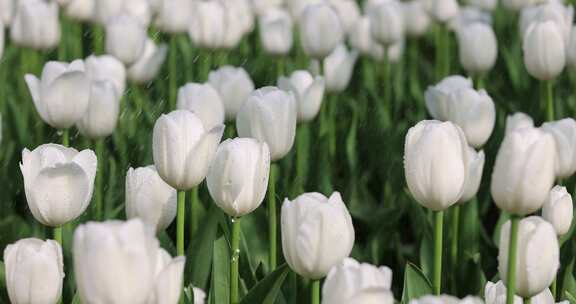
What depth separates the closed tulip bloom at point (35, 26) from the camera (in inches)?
142

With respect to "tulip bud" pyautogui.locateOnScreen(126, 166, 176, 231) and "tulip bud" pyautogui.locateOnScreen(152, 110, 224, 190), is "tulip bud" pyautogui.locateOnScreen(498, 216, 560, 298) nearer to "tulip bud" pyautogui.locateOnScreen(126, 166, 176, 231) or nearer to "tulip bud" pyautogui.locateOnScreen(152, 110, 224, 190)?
"tulip bud" pyautogui.locateOnScreen(152, 110, 224, 190)

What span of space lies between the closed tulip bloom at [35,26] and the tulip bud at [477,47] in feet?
4.35

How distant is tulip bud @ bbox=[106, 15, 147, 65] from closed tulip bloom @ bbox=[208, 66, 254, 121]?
604 millimetres

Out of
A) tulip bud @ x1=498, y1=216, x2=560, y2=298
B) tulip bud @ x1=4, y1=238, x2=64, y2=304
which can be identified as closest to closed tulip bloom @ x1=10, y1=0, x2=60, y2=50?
tulip bud @ x1=4, y1=238, x2=64, y2=304

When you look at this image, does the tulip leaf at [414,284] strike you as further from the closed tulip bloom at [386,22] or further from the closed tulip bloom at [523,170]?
the closed tulip bloom at [386,22]

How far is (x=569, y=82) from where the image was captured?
13.1ft

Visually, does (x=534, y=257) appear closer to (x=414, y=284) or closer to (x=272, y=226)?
(x=414, y=284)

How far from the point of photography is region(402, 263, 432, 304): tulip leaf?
1.90m

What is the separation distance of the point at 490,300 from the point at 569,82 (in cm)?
236

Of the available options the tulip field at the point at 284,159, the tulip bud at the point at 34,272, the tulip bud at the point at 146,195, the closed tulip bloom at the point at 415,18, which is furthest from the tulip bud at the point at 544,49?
the tulip bud at the point at 34,272

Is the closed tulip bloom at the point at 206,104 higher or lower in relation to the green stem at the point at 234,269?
higher

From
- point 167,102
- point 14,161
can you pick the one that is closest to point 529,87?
point 167,102

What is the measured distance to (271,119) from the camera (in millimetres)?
2117

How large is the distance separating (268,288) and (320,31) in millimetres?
1854
